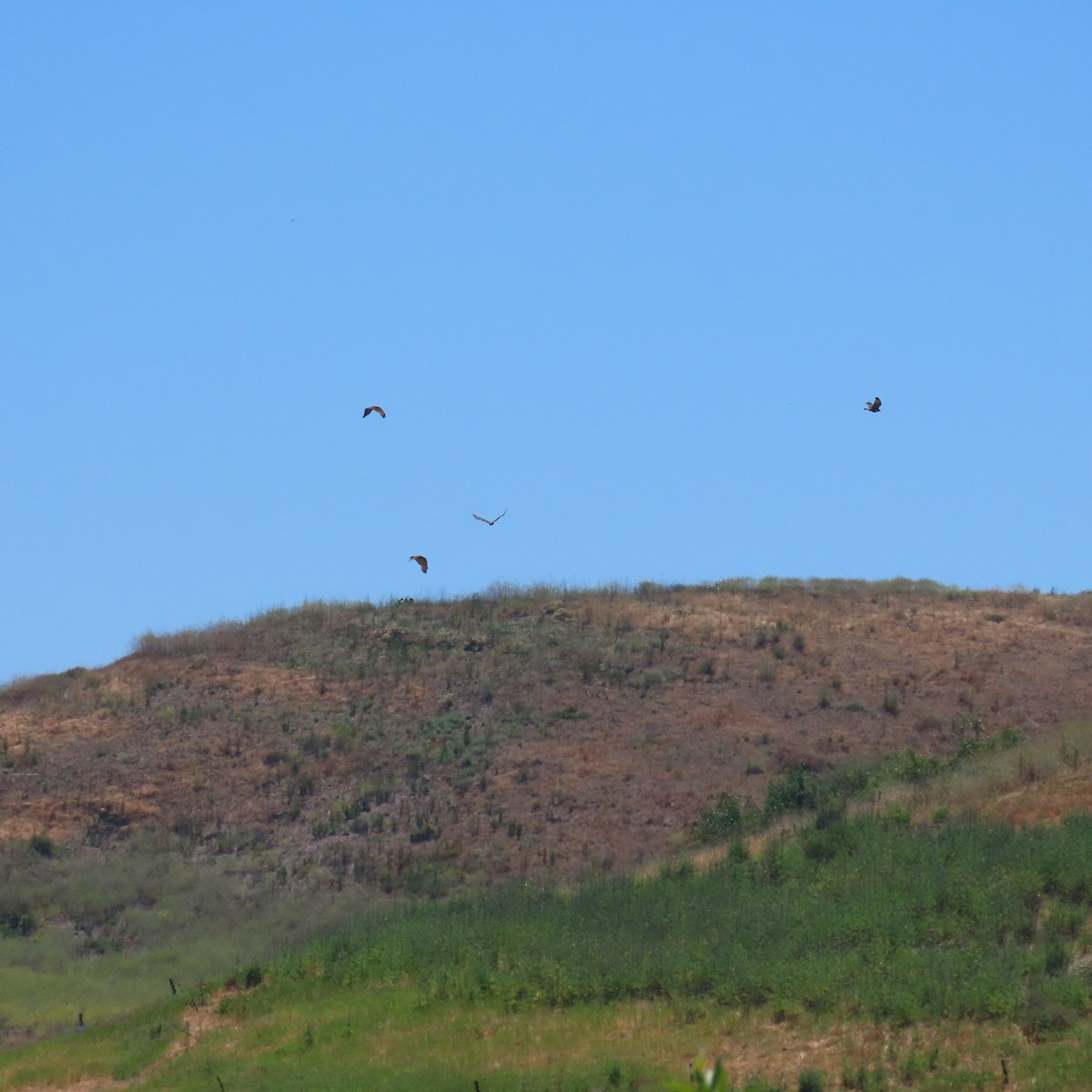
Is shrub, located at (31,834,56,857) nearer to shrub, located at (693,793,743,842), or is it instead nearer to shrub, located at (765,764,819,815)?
shrub, located at (693,793,743,842)

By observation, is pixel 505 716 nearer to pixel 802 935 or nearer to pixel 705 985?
pixel 802 935

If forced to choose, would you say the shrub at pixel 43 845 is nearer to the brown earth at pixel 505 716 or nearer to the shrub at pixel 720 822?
the brown earth at pixel 505 716

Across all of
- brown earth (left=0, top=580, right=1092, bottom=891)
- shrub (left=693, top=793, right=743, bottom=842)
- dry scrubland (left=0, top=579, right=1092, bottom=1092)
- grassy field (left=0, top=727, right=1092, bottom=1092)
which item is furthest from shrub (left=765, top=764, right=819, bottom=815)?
grassy field (left=0, top=727, right=1092, bottom=1092)

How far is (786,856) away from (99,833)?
18.7 metres

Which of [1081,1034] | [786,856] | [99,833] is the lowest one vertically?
[1081,1034]

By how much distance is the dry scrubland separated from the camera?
21.2 metres

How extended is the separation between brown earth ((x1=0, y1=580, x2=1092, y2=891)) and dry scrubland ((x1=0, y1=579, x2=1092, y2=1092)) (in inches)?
4.8

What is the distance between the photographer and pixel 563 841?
36.1 m

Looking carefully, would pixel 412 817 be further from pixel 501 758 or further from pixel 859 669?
pixel 859 669

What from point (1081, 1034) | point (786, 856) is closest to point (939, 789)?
point (786, 856)

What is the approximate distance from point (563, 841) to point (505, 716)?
26.1 ft

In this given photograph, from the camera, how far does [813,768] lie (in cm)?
3831

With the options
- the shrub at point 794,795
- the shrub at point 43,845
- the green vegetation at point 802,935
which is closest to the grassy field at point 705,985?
the green vegetation at point 802,935

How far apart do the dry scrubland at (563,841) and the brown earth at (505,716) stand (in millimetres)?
121
